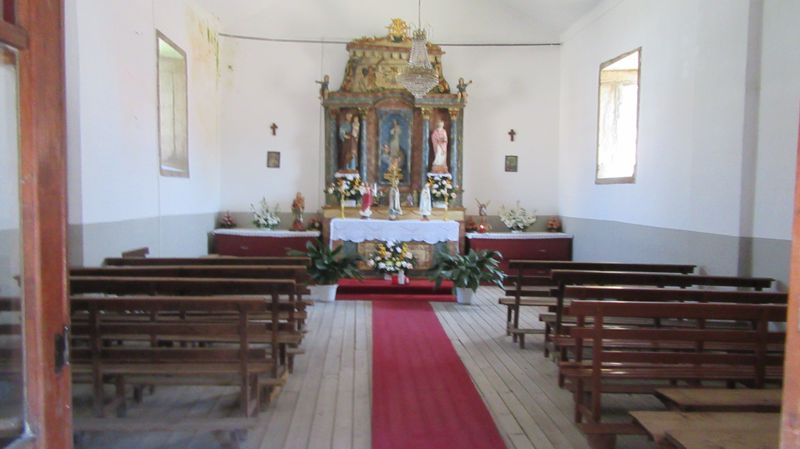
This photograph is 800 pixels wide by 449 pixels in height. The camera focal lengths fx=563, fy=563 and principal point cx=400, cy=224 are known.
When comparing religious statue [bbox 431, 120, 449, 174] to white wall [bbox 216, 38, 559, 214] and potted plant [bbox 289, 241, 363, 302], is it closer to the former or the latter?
white wall [bbox 216, 38, 559, 214]

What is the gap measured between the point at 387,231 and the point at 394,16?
14.0 feet

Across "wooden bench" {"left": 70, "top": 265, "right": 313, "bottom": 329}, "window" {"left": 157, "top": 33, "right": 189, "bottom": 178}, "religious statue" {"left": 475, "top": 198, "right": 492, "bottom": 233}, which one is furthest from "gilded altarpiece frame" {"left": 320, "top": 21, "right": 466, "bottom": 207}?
"wooden bench" {"left": 70, "top": 265, "right": 313, "bottom": 329}

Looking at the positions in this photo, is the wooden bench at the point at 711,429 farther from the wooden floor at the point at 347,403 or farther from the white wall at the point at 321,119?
the white wall at the point at 321,119

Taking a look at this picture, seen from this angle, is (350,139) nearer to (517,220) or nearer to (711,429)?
(517,220)

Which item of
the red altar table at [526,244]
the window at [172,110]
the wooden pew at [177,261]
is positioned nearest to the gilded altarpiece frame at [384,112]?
the red altar table at [526,244]

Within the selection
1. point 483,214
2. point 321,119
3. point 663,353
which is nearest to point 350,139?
point 321,119

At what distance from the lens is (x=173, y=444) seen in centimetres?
326

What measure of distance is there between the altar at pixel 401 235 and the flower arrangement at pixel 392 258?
55 centimetres

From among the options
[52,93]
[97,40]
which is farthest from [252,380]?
[97,40]

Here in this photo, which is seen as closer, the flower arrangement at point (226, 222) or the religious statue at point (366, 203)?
the religious statue at point (366, 203)

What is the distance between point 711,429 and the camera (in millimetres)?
2238

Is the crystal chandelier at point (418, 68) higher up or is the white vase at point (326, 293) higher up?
the crystal chandelier at point (418, 68)

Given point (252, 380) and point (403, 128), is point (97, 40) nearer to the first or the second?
point (252, 380)

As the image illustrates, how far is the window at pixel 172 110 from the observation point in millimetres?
7395
